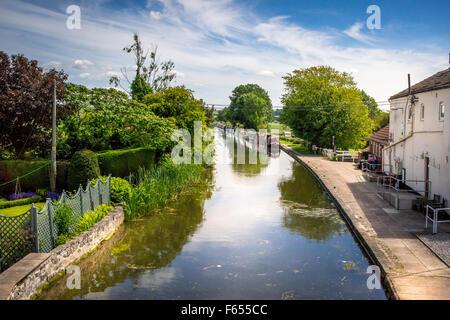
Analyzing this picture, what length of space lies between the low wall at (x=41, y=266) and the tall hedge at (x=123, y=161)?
234 inches

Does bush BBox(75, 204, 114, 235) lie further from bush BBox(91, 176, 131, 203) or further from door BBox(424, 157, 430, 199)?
door BBox(424, 157, 430, 199)

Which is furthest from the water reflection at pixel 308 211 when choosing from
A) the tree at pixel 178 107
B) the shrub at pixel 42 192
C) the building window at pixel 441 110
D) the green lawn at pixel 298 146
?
the green lawn at pixel 298 146

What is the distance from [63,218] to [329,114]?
33.9 metres

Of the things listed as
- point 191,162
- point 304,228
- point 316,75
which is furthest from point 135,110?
point 316,75

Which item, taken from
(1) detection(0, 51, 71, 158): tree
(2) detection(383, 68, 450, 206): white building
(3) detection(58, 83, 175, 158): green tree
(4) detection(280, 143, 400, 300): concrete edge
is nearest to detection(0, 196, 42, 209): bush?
(1) detection(0, 51, 71, 158): tree

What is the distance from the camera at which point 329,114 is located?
40.7 meters

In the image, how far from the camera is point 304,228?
1488cm

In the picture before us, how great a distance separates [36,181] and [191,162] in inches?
415

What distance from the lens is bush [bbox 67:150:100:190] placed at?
1554 cm

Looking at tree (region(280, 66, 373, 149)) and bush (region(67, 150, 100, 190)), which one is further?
tree (region(280, 66, 373, 149))

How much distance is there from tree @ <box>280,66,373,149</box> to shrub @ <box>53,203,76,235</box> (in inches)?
1287

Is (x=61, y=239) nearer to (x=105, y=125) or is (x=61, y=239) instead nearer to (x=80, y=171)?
(x=80, y=171)

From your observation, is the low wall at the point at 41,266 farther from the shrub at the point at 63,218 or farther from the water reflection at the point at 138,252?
the shrub at the point at 63,218

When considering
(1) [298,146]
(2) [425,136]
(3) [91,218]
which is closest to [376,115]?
(1) [298,146]
